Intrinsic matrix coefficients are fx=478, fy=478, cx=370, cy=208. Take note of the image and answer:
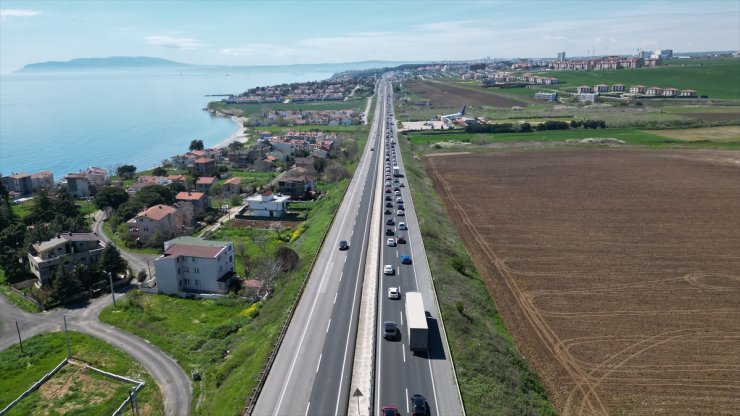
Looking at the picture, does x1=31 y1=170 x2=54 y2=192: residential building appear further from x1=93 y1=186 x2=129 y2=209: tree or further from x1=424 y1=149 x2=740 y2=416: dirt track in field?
x1=424 y1=149 x2=740 y2=416: dirt track in field

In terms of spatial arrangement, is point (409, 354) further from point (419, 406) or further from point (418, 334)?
point (419, 406)

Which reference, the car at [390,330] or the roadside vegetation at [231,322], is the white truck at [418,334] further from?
the roadside vegetation at [231,322]

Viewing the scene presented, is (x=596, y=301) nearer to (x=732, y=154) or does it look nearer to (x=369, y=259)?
(x=369, y=259)

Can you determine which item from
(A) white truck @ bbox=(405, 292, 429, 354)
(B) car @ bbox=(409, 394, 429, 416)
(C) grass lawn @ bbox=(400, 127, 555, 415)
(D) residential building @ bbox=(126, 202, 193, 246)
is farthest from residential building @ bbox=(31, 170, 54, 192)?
(B) car @ bbox=(409, 394, 429, 416)

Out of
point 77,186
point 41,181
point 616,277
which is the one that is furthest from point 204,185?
point 616,277

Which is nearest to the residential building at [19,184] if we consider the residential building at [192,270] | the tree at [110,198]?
the tree at [110,198]
